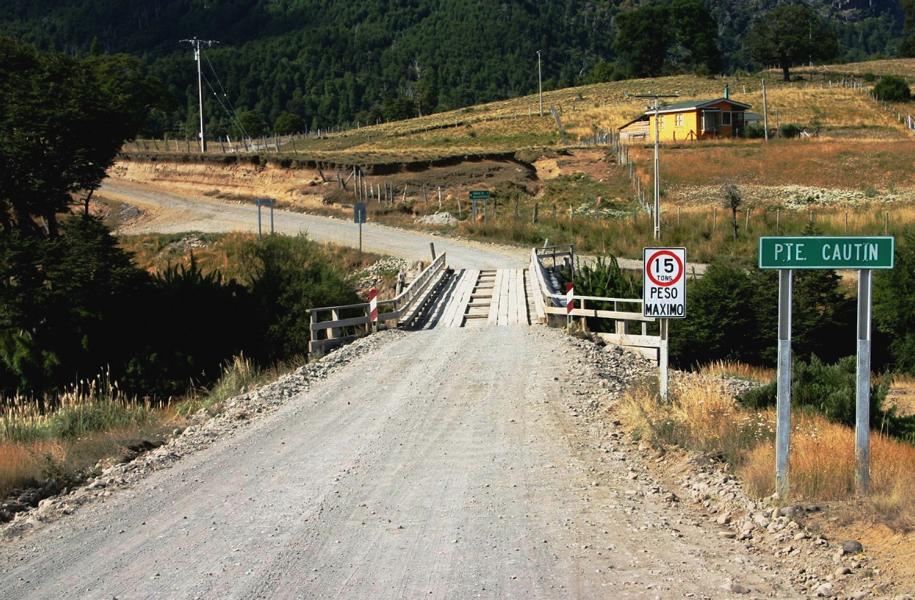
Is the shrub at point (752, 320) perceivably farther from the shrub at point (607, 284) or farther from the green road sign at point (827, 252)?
the green road sign at point (827, 252)

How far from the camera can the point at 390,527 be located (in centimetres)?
896

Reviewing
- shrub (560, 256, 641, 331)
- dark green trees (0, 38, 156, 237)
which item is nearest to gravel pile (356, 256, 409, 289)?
shrub (560, 256, 641, 331)

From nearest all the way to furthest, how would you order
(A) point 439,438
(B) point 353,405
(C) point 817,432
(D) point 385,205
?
(C) point 817,432, (A) point 439,438, (B) point 353,405, (D) point 385,205

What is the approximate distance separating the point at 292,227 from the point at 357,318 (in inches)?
1232

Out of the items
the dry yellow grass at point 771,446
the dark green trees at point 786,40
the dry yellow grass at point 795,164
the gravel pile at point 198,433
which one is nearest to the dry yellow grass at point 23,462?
the gravel pile at point 198,433

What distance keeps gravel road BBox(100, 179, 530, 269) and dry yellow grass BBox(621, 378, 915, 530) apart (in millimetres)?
26149

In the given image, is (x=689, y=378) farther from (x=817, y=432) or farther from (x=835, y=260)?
(x=835, y=260)

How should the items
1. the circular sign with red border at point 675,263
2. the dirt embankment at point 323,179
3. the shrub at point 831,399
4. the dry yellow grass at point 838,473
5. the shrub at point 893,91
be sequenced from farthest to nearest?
the shrub at point 893,91 < the dirt embankment at point 323,179 < the circular sign with red border at point 675,263 < the shrub at point 831,399 < the dry yellow grass at point 838,473

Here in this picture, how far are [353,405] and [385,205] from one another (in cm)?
4544

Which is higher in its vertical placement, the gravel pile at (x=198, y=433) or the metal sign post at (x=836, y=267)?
the metal sign post at (x=836, y=267)

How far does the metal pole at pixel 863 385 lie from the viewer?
8789mm

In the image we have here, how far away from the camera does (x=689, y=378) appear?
18625 millimetres

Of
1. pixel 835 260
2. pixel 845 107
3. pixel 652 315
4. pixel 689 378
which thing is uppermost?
pixel 845 107

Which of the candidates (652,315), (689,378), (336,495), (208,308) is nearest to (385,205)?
(208,308)
